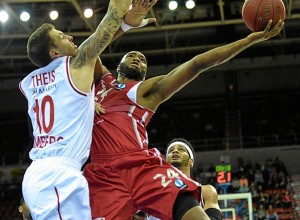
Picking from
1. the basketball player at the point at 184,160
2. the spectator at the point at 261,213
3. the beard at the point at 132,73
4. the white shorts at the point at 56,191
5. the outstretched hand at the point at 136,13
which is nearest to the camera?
the white shorts at the point at 56,191

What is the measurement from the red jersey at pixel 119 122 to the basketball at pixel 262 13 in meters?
1.03

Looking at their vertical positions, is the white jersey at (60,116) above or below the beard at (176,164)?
above

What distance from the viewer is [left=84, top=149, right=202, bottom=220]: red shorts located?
13.4 ft

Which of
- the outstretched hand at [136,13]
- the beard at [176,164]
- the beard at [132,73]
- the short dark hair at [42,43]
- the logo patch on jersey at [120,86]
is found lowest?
the beard at [176,164]

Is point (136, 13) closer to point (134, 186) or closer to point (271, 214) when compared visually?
point (134, 186)

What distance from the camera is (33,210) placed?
385 cm

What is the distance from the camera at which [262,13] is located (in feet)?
15.0

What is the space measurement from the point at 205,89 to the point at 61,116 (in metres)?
24.0

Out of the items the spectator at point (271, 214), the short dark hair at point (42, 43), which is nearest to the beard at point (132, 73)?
the short dark hair at point (42, 43)

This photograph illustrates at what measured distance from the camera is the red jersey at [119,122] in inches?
175

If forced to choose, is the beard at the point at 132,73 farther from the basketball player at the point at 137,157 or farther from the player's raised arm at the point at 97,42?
the player's raised arm at the point at 97,42

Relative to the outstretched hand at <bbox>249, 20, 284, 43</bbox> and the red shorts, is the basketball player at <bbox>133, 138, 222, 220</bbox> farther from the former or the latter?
the outstretched hand at <bbox>249, 20, 284, 43</bbox>

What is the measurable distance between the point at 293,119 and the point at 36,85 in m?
22.9

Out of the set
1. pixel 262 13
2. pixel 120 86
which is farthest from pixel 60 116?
pixel 262 13
